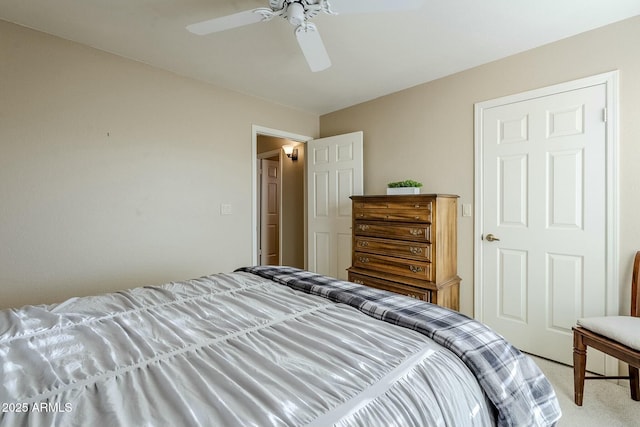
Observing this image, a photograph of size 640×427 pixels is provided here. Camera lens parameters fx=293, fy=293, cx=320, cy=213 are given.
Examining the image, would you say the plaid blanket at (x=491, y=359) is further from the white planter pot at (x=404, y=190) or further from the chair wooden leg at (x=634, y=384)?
the white planter pot at (x=404, y=190)

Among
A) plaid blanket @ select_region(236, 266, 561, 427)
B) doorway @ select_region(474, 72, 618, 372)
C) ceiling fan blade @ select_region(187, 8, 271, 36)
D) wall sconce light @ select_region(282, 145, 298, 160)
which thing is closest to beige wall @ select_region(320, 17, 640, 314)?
doorway @ select_region(474, 72, 618, 372)

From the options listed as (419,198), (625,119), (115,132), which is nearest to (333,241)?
(419,198)

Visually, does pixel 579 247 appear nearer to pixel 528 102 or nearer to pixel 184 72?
pixel 528 102

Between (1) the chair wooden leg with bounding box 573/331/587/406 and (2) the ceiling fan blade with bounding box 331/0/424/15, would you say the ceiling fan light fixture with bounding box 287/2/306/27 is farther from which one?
(1) the chair wooden leg with bounding box 573/331/587/406

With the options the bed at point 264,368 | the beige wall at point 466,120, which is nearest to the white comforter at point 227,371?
the bed at point 264,368

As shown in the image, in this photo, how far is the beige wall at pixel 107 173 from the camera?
2.02 metres

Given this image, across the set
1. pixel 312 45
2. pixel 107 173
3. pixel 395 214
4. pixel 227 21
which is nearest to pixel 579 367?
pixel 395 214

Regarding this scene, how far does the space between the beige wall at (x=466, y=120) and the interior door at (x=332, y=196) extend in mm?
204

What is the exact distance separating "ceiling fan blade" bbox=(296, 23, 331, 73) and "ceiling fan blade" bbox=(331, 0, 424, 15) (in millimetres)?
175

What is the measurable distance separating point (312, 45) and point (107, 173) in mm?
1907

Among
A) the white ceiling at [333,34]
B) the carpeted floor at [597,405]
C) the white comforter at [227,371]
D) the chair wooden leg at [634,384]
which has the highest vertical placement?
the white ceiling at [333,34]

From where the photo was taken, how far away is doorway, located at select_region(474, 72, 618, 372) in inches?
80.4

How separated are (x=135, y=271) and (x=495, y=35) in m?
3.42

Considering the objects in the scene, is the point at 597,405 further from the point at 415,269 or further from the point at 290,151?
the point at 290,151
